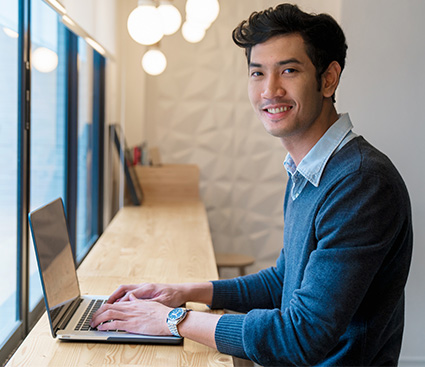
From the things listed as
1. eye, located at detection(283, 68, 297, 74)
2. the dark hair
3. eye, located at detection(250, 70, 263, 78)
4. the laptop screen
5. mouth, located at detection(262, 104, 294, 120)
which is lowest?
the laptop screen

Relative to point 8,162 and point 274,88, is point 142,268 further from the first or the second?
point 274,88

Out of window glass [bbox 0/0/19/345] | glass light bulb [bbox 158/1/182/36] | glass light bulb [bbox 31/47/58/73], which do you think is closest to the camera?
window glass [bbox 0/0/19/345]

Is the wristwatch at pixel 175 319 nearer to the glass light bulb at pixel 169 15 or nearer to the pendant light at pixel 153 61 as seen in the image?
the glass light bulb at pixel 169 15

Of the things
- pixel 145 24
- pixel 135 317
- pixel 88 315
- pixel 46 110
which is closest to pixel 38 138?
pixel 46 110

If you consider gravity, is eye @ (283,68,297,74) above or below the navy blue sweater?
above

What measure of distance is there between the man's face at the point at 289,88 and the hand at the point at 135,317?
0.61 m

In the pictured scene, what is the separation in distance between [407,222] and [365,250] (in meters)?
0.17

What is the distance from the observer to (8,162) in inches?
88.4

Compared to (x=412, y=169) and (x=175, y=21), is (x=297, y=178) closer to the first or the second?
(x=412, y=169)

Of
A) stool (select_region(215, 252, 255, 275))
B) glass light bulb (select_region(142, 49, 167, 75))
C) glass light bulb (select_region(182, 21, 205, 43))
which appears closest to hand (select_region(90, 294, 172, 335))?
glass light bulb (select_region(182, 21, 205, 43))

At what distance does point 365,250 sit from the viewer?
1.22 meters

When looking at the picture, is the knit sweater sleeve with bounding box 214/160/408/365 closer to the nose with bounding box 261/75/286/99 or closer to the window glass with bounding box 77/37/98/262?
the nose with bounding box 261/75/286/99

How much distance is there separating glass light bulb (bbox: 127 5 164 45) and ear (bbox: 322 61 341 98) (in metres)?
1.19

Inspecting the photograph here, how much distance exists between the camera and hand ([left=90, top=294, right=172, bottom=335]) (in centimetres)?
153
